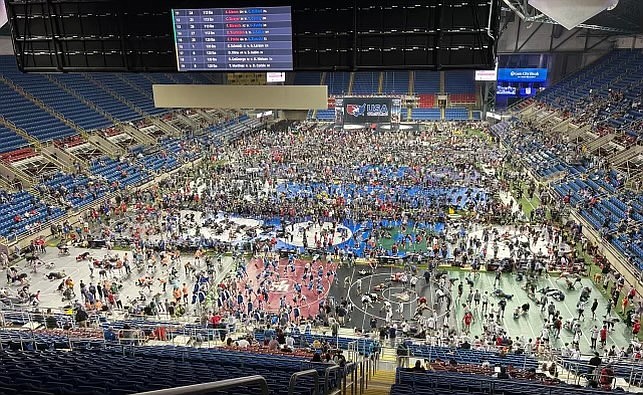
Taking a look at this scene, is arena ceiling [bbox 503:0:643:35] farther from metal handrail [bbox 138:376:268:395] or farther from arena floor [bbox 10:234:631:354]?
metal handrail [bbox 138:376:268:395]

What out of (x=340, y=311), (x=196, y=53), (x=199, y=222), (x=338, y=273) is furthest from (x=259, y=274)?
(x=196, y=53)

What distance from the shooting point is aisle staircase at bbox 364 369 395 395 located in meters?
10.8

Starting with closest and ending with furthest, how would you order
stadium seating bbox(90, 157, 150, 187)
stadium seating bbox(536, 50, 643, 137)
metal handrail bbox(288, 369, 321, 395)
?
metal handrail bbox(288, 369, 321, 395), stadium seating bbox(90, 157, 150, 187), stadium seating bbox(536, 50, 643, 137)

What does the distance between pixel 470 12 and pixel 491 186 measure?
29269mm

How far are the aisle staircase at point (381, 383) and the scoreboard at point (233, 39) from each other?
7456 millimetres

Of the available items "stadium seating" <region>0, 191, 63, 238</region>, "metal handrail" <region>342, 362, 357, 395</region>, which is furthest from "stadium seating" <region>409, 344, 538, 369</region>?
"stadium seating" <region>0, 191, 63, 238</region>

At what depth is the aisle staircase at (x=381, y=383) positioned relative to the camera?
10.8 metres

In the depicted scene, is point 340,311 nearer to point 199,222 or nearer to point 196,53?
point 196,53

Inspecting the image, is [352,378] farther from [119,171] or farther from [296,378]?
[119,171]

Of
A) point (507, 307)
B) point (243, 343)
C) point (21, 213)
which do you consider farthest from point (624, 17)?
point (21, 213)

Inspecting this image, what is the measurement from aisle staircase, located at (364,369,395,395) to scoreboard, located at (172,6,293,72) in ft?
24.5

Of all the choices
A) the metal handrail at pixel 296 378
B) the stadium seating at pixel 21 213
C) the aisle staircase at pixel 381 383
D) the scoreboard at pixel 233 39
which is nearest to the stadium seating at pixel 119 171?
the stadium seating at pixel 21 213

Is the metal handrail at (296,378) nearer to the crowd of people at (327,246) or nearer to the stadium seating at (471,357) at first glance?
the stadium seating at (471,357)

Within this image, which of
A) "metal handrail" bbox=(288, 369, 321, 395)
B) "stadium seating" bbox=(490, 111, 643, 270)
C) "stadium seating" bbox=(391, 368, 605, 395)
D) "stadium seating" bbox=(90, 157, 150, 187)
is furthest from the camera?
"stadium seating" bbox=(90, 157, 150, 187)
